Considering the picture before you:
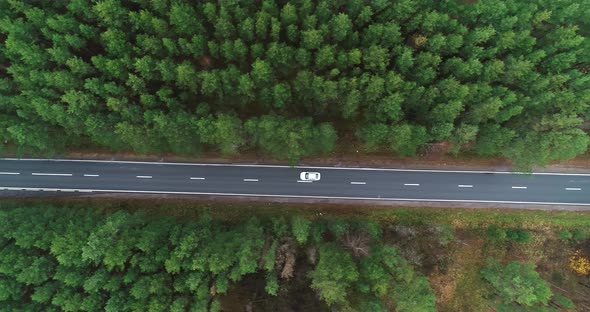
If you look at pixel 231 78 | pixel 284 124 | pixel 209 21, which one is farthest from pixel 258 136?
pixel 209 21

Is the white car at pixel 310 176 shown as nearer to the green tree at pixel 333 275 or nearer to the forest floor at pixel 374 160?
the forest floor at pixel 374 160

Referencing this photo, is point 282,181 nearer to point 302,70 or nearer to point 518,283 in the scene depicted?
point 302,70

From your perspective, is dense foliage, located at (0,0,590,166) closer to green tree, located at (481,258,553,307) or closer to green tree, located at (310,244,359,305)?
green tree, located at (310,244,359,305)

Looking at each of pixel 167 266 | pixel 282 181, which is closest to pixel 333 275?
pixel 282 181

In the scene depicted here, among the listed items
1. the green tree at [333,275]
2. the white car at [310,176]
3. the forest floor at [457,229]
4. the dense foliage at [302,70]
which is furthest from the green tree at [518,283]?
the white car at [310,176]

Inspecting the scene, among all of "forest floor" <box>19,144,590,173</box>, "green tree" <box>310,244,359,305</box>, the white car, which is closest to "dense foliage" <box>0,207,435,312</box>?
"green tree" <box>310,244,359,305</box>

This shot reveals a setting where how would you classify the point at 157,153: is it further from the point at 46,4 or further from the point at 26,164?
the point at 46,4
